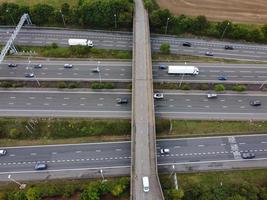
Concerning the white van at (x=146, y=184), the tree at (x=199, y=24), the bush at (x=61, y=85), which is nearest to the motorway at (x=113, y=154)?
the white van at (x=146, y=184)

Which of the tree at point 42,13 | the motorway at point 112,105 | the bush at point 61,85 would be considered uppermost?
the tree at point 42,13

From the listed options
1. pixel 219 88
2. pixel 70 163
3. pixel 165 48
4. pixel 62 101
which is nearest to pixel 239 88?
pixel 219 88

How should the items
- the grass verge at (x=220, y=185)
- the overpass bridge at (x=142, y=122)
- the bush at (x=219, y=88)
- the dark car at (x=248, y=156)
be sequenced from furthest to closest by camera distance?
the bush at (x=219, y=88), the dark car at (x=248, y=156), the grass verge at (x=220, y=185), the overpass bridge at (x=142, y=122)

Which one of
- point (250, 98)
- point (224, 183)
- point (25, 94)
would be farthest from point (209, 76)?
point (25, 94)

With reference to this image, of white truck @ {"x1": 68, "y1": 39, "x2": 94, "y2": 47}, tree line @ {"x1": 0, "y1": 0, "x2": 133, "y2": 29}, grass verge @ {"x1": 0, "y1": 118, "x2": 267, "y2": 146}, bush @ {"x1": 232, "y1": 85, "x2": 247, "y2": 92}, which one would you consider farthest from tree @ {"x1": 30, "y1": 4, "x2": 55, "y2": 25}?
bush @ {"x1": 232, "y1": 85, "x2": 247, "y2": 92}

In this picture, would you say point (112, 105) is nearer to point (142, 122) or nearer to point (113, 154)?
point (142, 122)

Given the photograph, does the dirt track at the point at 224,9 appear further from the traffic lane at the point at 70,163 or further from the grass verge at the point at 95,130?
the traffic lane at the point at 70,163
